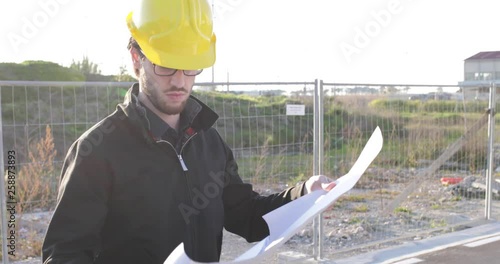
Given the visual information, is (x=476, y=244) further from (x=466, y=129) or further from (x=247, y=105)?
(x=247, y=105)

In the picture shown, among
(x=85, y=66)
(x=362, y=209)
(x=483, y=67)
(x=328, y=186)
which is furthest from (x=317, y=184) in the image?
(x=483, y=67)

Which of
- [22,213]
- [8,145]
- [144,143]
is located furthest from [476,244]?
[8,145]

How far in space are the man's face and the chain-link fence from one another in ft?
8.44

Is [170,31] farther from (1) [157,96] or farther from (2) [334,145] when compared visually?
(2) [334,145]

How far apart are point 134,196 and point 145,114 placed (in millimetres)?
297

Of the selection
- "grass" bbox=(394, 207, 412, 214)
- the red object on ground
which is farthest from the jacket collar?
the red object on ground

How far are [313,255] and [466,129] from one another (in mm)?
3228

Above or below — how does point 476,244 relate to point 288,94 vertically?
below

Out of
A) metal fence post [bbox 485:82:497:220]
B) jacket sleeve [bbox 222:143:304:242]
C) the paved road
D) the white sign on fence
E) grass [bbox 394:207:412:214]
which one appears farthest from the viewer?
grass [bbox 394:207:412:214]

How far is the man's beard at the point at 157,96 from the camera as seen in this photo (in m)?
1.92

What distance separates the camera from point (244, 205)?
7.95 feet

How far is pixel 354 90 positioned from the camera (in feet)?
20.0

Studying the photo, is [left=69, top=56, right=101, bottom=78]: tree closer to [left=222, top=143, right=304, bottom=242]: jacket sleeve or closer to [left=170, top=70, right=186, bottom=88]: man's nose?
[left=222, top=143, right=304, bottom=242]: jacket sleeve

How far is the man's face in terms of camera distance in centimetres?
190
